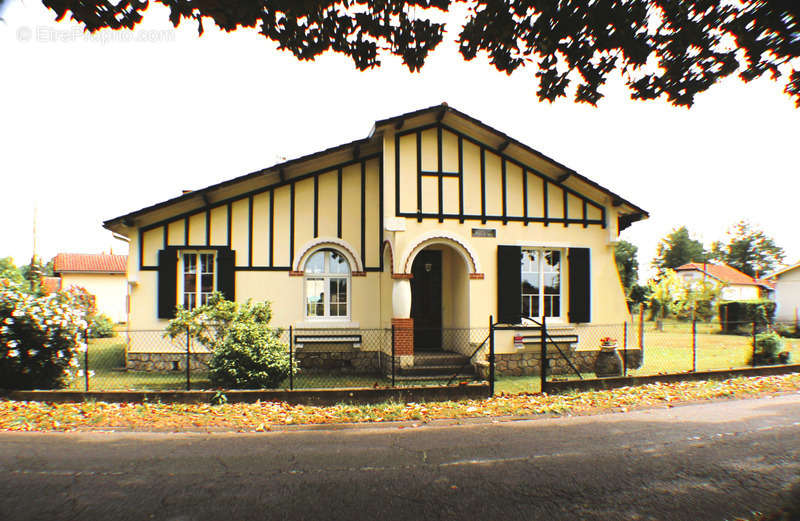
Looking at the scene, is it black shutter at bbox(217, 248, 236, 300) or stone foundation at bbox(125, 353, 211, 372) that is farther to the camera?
black shutter at bbox(217, 248, 236, 300)

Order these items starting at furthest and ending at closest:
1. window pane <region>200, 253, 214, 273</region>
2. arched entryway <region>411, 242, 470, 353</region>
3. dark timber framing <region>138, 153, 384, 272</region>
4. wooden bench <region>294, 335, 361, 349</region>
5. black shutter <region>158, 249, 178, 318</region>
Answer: arched entryway <region>411, 242, 470, 353</region>
window pane <region>200, 253, 214, 273</region>
dark timber framing <region>138, 153, 384, 272</region>
wooden bench <region>294, 335, 361, 349</region>
black shutter <region>158, 249, 178, 318</region>

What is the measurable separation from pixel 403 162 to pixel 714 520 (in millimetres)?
9059

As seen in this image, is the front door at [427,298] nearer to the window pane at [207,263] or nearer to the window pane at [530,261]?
the window pane at [530,261]

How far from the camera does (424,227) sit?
11023 mm

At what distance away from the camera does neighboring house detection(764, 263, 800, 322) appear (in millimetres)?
29266

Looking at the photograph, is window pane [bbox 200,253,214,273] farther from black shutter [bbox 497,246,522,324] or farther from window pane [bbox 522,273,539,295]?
window pane [bbox 522,273,539,295]

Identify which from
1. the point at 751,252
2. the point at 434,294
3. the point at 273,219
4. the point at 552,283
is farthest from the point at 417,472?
the point at 751,252

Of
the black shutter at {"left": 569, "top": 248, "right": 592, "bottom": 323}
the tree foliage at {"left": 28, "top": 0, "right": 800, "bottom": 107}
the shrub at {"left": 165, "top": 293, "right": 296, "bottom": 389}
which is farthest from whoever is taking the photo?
the black shutter at {"left": 569, "top": 248, "right": 592, "bottom": 323}

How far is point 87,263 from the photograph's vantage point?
32250 mm

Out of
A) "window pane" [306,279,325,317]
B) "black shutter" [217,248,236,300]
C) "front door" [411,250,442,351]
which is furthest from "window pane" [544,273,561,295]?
"black shutter" [217,248,236,300]

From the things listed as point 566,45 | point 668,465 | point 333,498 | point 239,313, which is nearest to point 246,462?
point 333,498

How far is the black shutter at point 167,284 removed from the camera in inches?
438

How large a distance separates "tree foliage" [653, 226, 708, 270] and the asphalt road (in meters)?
76.0

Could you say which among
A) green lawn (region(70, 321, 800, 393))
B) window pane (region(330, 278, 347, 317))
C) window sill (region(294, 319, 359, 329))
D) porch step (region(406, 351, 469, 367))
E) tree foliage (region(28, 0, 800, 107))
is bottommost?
green lawn (region(70, 321, 800, 393))
